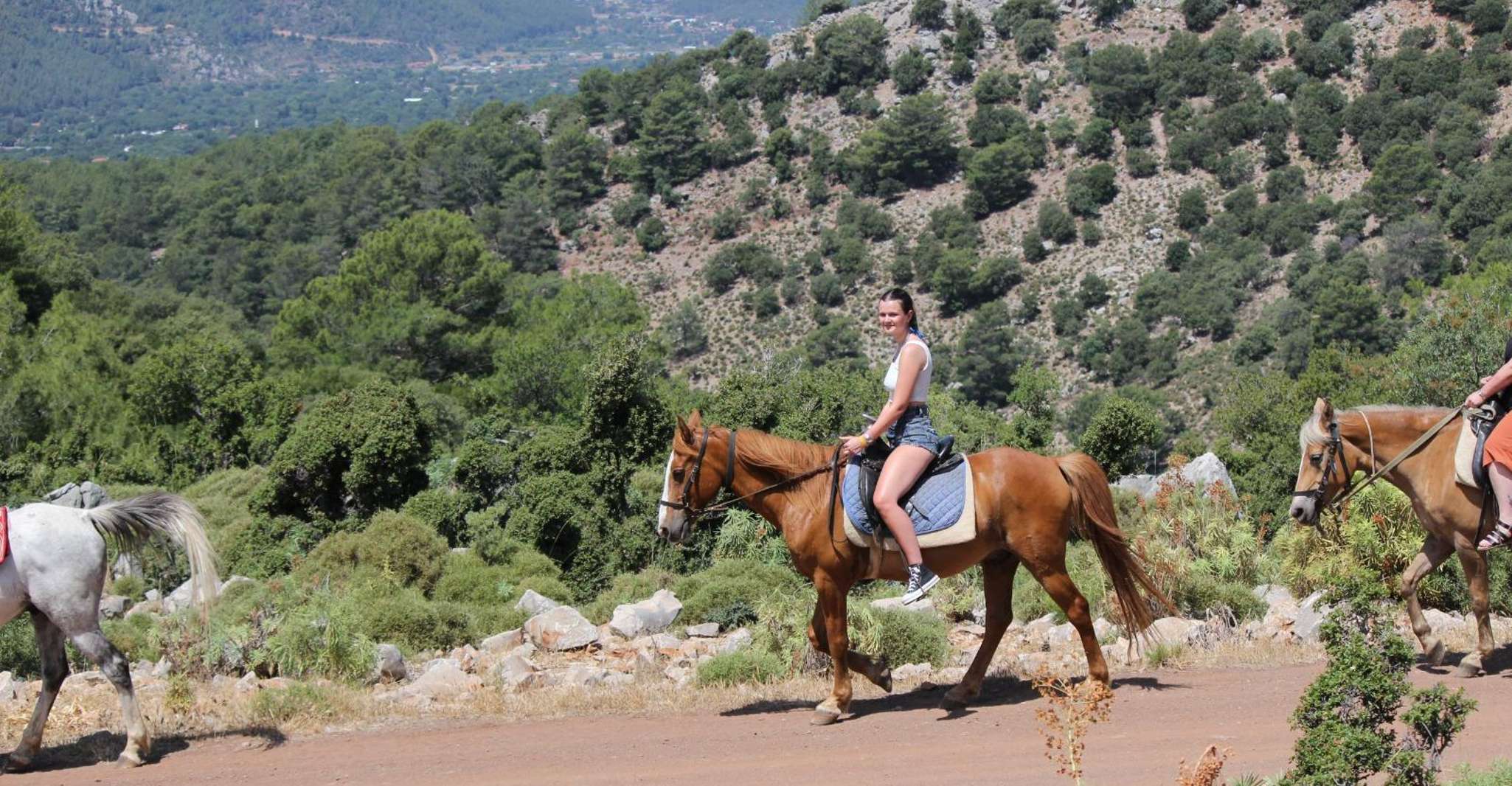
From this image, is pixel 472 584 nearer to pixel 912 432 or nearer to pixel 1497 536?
pixel 912 432

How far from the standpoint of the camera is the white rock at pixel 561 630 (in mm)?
14977

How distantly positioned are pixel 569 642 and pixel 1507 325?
19309 mm

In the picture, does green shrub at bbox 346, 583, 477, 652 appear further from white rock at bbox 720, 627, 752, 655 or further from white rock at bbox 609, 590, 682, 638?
white rock at bbox 720, 627, 752, 655

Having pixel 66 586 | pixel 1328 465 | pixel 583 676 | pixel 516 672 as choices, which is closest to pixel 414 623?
pixel 516 672

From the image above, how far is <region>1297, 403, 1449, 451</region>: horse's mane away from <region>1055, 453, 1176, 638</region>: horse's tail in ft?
5.07

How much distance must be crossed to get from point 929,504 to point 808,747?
1.72 meters

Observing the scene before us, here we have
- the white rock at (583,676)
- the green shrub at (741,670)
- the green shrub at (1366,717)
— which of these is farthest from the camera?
the white rock at (583,676)

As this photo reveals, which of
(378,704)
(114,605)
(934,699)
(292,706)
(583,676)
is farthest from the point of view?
(114,605)

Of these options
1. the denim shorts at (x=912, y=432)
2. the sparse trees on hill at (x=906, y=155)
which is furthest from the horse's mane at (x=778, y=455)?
the sparse trees on hill at (x=906, y=155)

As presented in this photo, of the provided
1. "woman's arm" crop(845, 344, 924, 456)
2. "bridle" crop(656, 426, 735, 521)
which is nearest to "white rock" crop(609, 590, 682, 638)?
"bridle" crop(656, 426, 735, 521)

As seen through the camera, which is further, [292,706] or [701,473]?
[292,706]

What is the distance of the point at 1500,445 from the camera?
987 centimetres

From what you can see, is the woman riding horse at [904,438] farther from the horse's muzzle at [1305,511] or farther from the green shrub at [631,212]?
the green shrub at [631,212]

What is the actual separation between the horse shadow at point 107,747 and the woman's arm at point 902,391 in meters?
4.38
